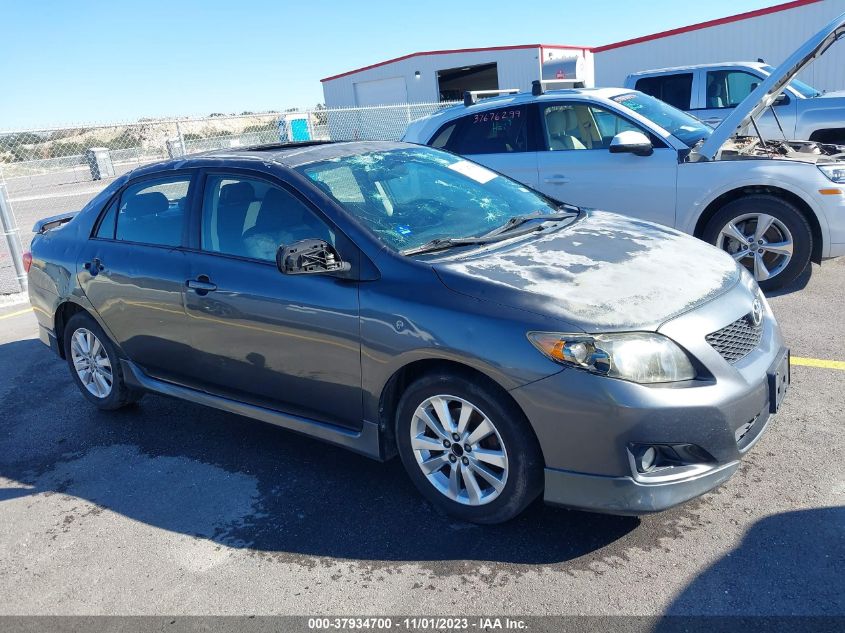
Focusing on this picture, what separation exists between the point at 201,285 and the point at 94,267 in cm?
113

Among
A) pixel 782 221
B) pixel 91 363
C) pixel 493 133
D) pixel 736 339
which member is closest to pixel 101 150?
pixel 493 133

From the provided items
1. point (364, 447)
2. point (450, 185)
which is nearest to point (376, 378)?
point (364, 447)

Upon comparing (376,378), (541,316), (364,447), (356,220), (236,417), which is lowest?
(236,417)

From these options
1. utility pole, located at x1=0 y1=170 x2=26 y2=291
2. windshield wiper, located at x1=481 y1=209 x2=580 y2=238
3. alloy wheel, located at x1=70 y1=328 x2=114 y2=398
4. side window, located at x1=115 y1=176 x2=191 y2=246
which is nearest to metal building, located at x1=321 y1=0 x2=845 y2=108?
utility pole, located at x1=0 y1=170 x2=26 y2=291

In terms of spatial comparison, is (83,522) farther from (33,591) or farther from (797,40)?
(797,40)

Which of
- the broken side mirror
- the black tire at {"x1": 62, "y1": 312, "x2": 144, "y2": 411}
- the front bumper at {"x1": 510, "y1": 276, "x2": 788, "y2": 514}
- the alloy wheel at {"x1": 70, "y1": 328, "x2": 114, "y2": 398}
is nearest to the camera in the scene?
the front bumper at {"x1": 510, "y1": 276, "x2": 788, "y2": 514}

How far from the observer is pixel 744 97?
1113 cm

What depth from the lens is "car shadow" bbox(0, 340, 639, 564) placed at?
10.5ft

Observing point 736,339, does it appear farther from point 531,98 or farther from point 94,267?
point 531,98

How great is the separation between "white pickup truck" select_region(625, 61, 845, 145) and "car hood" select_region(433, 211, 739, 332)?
7716mm

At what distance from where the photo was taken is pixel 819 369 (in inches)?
182

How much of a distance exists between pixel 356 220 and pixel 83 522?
205cm

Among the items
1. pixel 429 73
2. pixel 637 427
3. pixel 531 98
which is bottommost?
pixel 637 427

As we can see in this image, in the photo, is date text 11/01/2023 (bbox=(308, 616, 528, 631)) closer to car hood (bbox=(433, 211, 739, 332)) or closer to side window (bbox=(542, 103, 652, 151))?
car hood (bbox=(433, 211, 739, 332))
